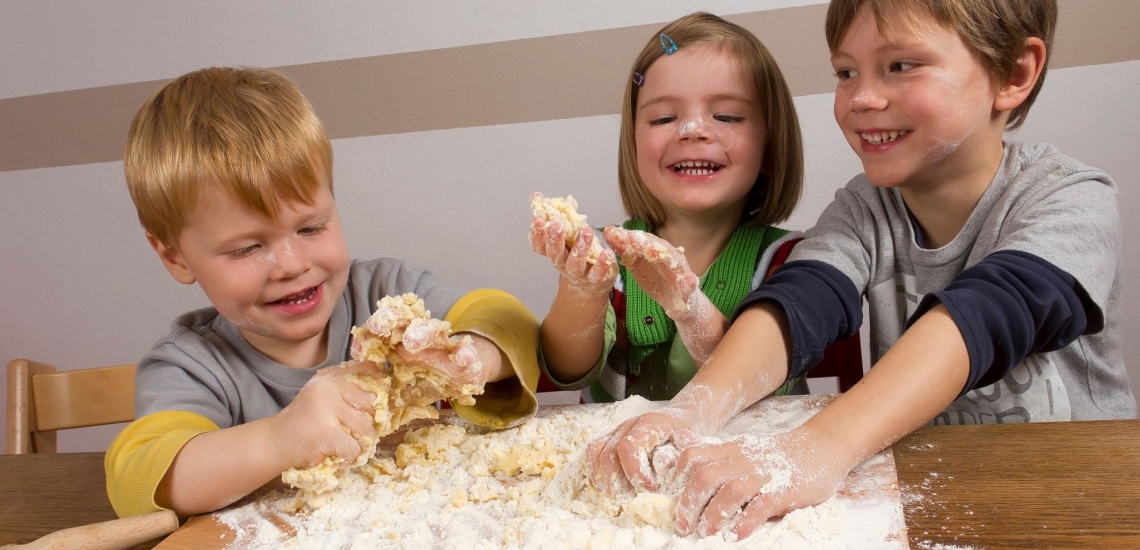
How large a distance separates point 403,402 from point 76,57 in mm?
1919

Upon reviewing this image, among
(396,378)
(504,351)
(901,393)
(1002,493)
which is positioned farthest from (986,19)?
(396,378)

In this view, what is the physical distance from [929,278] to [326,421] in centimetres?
84

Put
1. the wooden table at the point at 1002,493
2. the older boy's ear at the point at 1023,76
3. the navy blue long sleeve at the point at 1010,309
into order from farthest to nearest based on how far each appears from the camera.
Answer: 1. the older boy's ear at the point at 1023,76
2. the navy blue long sleeve at the point at 1010,309
3. the wooden table at the point at 1002,493

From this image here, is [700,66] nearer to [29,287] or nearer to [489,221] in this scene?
[489,221]

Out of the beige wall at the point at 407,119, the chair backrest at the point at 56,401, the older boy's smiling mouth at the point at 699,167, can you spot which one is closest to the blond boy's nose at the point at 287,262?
the chair backrest at the point at 56,401

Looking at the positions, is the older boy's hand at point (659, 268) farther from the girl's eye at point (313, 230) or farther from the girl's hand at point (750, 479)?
the girl's eye at point (313, 230)

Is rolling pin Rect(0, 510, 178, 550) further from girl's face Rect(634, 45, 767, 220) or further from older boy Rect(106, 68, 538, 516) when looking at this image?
girl's face Rect(634, 45, 767, 220)

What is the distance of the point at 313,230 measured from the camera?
1.05 meters

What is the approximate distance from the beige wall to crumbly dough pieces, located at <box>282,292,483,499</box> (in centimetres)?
123

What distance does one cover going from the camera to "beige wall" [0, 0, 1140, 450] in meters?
1.95

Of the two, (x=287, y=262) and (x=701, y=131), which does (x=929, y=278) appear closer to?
(x=701, y=131)

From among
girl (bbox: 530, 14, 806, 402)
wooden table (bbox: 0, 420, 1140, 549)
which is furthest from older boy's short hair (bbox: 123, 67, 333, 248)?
girl (bbox: 530, 14, 806, 402)

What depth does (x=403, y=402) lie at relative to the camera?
939mm

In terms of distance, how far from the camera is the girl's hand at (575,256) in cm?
89
